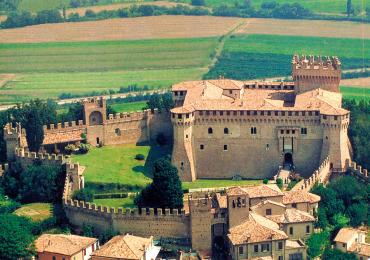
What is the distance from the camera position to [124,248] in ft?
266

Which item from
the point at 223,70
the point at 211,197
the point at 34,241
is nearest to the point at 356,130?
the point at 211,197

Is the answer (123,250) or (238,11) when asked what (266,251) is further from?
(238,11)

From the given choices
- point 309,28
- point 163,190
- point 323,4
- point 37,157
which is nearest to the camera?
point 163,190

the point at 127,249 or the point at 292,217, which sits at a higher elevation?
the point at 292,217

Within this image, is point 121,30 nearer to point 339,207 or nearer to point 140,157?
point 140,157

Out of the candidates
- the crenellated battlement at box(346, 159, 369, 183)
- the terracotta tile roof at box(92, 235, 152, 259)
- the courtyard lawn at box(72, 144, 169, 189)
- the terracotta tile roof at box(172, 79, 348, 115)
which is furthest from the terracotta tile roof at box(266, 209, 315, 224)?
the courtyard lawn at box(72, 144, 169, 189)

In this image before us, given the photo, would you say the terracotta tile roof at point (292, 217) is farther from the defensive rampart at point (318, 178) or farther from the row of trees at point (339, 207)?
the defensive rampart at point (318, 178)

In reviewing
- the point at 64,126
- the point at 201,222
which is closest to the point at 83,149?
the point at 64,126

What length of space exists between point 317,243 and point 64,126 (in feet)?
89.9

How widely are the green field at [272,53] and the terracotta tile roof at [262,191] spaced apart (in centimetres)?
5542

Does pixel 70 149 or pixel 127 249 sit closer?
pixel 127 249

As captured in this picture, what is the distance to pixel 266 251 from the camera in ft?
267

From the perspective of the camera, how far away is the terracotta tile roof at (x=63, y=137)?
9844 centimetres

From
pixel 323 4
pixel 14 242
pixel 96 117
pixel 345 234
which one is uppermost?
pixel 323 4
